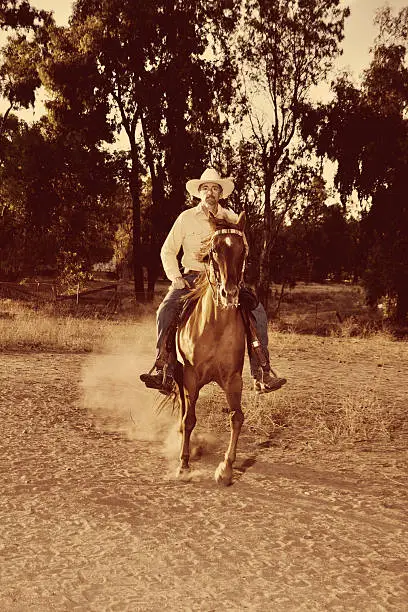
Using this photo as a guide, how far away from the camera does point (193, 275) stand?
25.5 ft

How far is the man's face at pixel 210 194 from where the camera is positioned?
732cm

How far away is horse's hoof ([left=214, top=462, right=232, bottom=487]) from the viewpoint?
6.44 meters

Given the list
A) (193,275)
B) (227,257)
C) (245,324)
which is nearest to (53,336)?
(193,275)

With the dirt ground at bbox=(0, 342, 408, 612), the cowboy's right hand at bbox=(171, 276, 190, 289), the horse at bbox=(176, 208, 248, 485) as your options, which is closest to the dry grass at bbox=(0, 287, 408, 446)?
the dirt ground at bbox=(0, 342, 408, 612)

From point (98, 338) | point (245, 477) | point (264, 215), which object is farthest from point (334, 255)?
point (245, 477)

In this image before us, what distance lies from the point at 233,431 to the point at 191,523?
1629 millimetres

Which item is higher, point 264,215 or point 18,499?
point 264,215

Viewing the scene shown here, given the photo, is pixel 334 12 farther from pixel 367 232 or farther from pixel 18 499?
pixel 18 499

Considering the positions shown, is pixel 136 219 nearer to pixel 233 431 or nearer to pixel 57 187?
pixel 57 187

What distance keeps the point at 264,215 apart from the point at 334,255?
3647 cm

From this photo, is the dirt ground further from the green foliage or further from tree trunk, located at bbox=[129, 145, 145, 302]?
tree trunk, located at bbox=[129, 145, 145, 302]

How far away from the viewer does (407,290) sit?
26.7m

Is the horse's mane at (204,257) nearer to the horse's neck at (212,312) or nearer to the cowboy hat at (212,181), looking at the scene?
Result: the horse's neck at (212,312)

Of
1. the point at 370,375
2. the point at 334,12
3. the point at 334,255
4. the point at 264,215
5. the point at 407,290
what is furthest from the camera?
the point at 334,255
